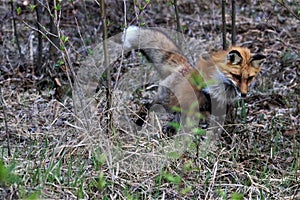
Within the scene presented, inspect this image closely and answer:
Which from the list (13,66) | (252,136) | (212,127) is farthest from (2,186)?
(13,66)

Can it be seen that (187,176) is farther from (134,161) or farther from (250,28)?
(250,28)

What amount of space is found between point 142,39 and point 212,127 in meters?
1.46

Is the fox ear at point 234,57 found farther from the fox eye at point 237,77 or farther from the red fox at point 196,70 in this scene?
the fox eye at point 237,77

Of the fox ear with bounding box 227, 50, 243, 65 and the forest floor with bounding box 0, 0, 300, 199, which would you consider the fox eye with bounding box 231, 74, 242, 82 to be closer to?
the fox ear with bounding box 227, 50, 243, 65

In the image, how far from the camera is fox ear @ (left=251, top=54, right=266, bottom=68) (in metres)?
5.96

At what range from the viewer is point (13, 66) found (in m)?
8.20

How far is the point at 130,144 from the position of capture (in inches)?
209

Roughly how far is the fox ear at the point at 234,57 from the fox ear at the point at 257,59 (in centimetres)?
15

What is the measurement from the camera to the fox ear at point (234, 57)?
5941mm

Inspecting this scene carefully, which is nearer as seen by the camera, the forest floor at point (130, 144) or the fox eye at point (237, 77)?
the forest floor at point (130, 144)

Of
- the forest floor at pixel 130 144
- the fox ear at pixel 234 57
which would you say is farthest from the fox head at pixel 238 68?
the forest floor at pixel 130 144

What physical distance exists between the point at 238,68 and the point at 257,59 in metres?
0.23

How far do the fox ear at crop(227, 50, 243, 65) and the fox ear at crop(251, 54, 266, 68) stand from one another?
5.8 inches

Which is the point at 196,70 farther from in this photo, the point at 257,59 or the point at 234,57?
the point at 257,59
